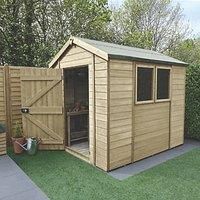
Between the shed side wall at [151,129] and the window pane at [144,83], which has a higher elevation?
the window pane at [144,83]

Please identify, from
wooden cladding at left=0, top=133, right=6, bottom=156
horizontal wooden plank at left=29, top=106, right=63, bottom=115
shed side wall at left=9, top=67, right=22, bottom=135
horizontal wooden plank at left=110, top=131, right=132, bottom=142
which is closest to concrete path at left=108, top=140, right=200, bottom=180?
horizontal wooden plank at left=110, top=131, right=132, bottom=142

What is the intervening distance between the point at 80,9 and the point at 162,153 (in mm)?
10070

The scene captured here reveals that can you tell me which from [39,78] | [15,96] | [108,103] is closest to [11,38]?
[15,96]

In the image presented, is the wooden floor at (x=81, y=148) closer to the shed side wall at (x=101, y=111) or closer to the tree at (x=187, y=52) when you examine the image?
the shed side wall at (x=101, y=111)

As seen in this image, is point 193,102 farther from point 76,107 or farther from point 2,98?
point 2,98

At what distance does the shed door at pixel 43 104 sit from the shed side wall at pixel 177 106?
3.13 m

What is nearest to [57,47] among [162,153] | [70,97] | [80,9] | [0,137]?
[80,9]

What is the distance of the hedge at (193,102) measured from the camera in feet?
24.5

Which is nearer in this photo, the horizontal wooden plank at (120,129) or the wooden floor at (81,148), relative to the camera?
the horizontal wooden plank at (120,129)

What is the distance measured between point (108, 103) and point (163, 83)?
7.03ft

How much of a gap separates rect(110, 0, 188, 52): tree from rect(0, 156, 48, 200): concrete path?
1470 cm

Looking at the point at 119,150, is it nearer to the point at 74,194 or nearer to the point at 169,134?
the point at 74,194

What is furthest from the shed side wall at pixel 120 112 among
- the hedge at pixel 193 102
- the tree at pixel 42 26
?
the tree at pixel 42 26

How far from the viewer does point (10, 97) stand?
6.78 metres
